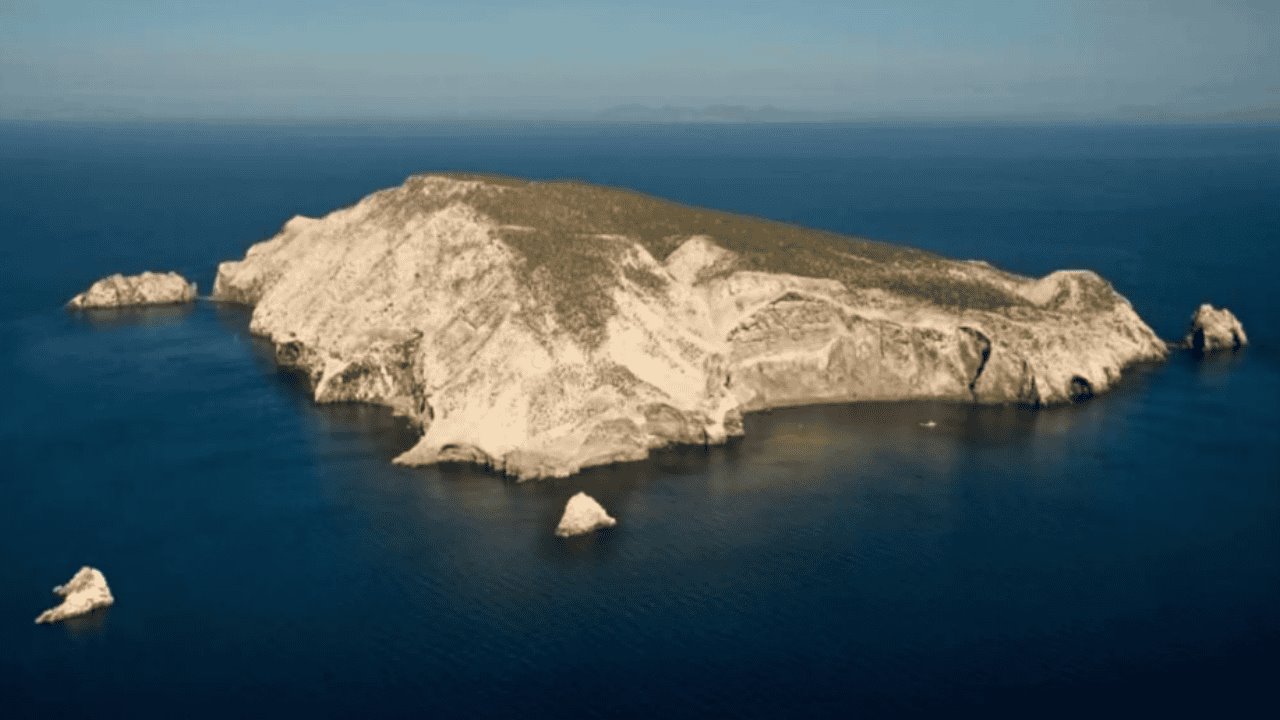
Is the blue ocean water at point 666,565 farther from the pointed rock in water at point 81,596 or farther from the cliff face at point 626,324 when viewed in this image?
the cliff face at point 626,324

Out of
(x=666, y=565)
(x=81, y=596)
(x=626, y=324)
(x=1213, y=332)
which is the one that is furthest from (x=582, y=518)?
(x=1213, y=332)

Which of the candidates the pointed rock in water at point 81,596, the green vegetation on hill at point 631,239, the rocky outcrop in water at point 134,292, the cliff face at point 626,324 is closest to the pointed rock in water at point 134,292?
the rocky outcrop in water at point 134,292

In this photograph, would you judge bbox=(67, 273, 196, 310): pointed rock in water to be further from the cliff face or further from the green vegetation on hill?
the green vegetation on hill

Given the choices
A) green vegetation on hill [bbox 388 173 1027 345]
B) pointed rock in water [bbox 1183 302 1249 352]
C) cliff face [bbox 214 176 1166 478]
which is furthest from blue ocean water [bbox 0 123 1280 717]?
green vegetation on hill [bbox 388 173 1027 345]

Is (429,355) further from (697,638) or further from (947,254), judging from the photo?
(947,254)

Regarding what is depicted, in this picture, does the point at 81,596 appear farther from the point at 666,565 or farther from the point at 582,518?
the point at 666,565

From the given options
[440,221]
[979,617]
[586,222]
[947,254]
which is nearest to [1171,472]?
[979,617]
